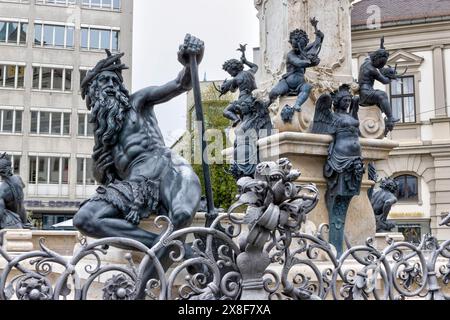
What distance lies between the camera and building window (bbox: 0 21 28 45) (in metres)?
35.2

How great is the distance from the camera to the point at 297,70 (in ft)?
23.1

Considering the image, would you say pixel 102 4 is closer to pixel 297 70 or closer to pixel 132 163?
pixel 297 70

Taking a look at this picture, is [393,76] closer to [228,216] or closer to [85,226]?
[85,226]

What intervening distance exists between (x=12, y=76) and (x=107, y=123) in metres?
32.4

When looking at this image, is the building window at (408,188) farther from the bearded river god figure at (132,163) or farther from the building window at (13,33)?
the bearded river god figure at (132,163)

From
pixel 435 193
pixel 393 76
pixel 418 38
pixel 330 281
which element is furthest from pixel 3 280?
pixel 418 38

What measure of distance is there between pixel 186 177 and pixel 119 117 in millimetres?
768

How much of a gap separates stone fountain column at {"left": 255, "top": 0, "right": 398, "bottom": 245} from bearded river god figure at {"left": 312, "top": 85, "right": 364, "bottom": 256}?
0.44 feet

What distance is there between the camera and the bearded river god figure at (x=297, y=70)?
22.7 feet

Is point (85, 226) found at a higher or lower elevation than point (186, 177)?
lower

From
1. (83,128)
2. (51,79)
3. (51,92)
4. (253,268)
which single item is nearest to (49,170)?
(83,128)

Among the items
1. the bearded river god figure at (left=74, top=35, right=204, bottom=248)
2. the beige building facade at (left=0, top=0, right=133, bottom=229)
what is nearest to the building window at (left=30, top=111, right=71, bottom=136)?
the beige building facade at (left=0, top=0, right=133, bottom=229)

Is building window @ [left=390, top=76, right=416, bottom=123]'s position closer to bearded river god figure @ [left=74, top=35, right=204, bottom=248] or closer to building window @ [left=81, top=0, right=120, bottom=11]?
building window @ [left=81, top=0, right=120, bottom=11]

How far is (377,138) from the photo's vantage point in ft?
24.9
